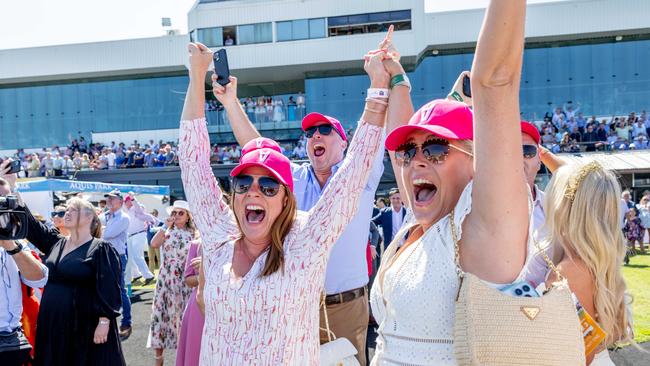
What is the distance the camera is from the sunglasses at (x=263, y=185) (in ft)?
7.32

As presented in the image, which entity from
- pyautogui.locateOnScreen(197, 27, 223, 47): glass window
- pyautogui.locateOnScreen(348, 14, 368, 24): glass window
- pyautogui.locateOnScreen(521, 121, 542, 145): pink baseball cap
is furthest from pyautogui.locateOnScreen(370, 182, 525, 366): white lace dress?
pyautogui.locateOnScreen(197, 27, 223, 47): glass window

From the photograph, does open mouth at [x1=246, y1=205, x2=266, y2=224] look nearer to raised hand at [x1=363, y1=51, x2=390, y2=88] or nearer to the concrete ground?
raised hand at [x1=363, y1=51, x2=390, y2=88]

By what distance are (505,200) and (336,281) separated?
6.78ft

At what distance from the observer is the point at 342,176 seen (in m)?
2.13

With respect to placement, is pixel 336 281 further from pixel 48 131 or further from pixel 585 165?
pixel 48 131

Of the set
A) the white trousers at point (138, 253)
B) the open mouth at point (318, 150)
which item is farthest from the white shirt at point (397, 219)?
the open mouth at point (318, 150)

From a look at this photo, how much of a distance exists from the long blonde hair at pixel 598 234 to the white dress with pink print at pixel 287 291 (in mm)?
824

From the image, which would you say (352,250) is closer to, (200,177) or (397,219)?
(200,177)

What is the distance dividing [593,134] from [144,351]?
914 inches

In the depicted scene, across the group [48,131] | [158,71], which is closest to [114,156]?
[158,71]

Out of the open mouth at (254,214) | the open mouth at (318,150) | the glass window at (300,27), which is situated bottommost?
the open mouth at (254,214)

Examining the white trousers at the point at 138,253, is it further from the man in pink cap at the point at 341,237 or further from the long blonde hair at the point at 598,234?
the long blonde hair at the point at 598,234

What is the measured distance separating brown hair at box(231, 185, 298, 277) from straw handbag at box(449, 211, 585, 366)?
0.89m

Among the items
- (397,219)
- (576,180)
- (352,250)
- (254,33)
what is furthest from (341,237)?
(254,33)
